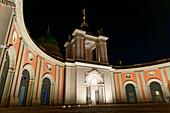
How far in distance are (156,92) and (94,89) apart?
36.0 ft

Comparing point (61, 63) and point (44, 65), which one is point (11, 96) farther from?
point (61, 63)

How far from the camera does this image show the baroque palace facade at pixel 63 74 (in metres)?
8.62

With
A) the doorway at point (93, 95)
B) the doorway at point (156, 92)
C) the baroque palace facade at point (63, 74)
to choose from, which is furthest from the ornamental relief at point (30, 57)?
the doorway at point (156, 92)

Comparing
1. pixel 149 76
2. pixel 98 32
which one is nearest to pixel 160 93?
pixel 149 76

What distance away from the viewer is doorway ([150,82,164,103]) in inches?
781

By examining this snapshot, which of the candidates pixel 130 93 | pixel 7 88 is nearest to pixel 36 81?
pixel 7 88

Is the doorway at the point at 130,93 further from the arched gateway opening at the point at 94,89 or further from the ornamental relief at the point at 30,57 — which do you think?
the ornamental relief at the point at 30,57

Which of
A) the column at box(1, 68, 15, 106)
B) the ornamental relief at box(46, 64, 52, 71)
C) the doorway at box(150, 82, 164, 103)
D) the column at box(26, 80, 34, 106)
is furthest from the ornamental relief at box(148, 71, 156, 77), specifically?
the column at box(1, 68, 15, 106)

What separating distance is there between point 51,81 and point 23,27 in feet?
27.1

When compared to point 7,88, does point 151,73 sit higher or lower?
higher

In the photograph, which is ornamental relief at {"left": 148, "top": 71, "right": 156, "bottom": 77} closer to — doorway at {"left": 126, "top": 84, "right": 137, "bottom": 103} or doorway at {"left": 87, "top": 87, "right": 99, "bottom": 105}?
doorway at {"left": 126, "top": 84, "right": 137, "bottom": 103}

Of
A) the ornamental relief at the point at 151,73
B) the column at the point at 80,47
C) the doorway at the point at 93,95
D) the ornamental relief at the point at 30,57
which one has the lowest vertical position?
the doorway at the point at 93,95

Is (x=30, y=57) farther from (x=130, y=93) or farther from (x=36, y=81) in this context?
(x=130, y=93)

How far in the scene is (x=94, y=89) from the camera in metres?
22.0
